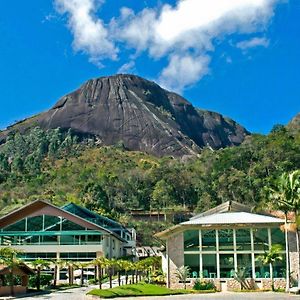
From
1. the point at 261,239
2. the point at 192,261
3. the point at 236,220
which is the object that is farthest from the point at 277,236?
the point at 192,261

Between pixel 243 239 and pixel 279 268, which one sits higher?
pixel 243 239

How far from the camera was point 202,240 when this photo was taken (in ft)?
166

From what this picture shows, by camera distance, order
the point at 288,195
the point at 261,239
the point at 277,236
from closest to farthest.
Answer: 1. the point at 288,195
2. the point at 277,236
3. the point at 261,239

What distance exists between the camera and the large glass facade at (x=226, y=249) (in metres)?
49.7

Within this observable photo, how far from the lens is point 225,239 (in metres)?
51.0

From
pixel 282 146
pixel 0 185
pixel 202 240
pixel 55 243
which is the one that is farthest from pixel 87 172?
pixel 202 240

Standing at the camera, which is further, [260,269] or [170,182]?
[170,182]

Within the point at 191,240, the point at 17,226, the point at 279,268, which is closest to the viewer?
the point at 279,268

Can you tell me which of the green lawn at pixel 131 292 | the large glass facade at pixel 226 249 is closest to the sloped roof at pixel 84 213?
the large glass facade at pixel 226 249

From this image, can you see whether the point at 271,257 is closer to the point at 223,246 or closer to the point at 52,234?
the point at 223,246

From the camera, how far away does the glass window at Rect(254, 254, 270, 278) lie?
48969 millimetres

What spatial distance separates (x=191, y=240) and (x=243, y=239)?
4982 millimetres

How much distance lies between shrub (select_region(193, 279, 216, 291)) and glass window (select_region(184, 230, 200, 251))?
3.52 m

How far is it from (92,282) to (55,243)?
509 inches
